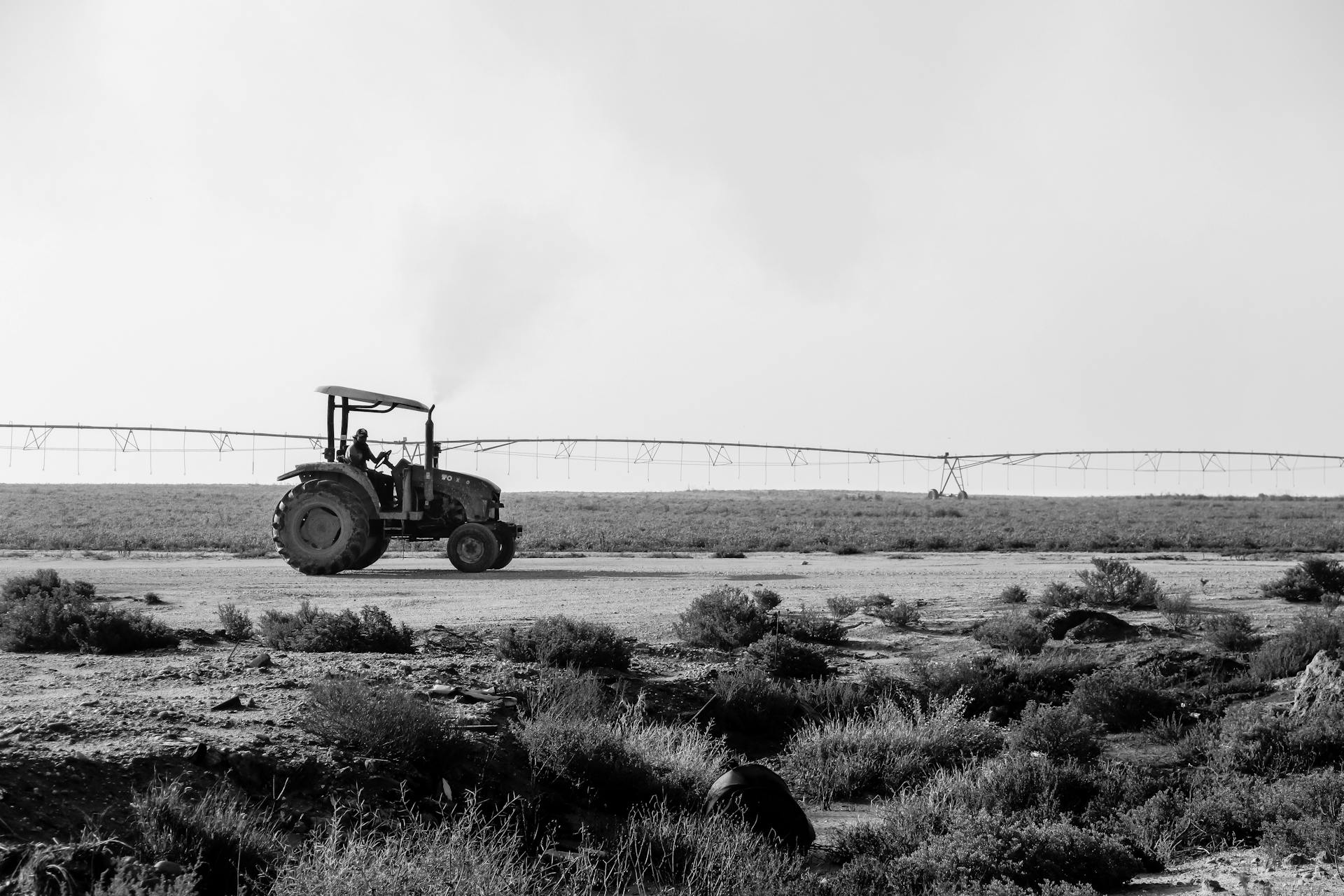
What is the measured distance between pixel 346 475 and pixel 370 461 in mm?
765

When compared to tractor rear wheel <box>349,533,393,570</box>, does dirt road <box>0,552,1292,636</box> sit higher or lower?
lower

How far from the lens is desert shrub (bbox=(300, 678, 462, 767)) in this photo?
7.98m

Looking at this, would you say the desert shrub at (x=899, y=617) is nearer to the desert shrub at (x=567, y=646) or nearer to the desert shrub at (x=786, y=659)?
the desert shrub at (x=786, y=659)

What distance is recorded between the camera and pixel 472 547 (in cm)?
2305

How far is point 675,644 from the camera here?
1470cm

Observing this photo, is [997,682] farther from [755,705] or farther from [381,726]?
[381,726]

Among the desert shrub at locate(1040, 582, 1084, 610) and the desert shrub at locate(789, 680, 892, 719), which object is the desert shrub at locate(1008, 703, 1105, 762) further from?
the desert shrub at locate(1040, 582, 1084, 610)

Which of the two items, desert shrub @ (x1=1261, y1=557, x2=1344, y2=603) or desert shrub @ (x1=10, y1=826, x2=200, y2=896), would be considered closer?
desert shrub @ (x1=10, y1=826, x2=200, y2=896)

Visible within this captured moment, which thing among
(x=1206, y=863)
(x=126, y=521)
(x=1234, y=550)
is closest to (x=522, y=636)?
(x=1206, y=863)

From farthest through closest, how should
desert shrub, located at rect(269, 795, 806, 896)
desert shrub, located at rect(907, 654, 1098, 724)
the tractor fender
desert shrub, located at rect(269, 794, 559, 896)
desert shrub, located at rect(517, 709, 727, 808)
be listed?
the tractor fender → desert shrub, located at rect(907, 654, 1098, 724) → desert shrub, located at rect(517, 709, 727, 808) → desert shrub, located at rect(269, 795, 806, 896) → desert shrub, located at rect(269, 794, 559, 896)

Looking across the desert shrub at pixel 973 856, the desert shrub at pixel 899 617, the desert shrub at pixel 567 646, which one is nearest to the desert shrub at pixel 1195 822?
the desert shrub at pixel 973 856

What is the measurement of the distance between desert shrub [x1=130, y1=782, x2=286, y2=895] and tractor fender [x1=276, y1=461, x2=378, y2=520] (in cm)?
1519

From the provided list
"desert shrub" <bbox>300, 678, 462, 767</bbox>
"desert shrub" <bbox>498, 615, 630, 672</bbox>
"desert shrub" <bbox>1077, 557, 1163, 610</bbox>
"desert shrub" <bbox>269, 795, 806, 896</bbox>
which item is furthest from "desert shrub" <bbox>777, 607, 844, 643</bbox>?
"desert shrub" <bbox>300, 678, 462, 767</bbox>

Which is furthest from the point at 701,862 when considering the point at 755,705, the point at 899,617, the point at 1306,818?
the point at 899,617
